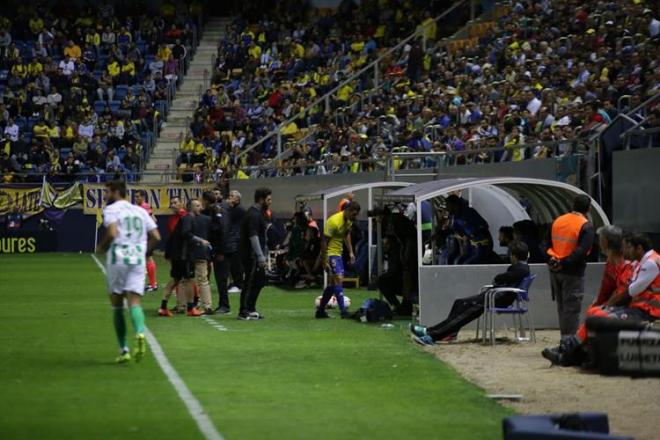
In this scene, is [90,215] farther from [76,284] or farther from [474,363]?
[474,363]

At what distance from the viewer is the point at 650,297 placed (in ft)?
46.6

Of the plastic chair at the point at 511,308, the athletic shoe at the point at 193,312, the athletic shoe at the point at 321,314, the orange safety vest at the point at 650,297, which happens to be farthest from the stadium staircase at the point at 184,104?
the orange safety vest at the point at 650,297

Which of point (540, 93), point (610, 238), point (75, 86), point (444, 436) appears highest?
point (75, 86)

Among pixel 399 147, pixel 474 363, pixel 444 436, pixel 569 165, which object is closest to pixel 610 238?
pixel 474 363

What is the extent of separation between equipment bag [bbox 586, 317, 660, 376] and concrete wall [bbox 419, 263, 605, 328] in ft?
35.7

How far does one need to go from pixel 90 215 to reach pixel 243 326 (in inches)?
1079

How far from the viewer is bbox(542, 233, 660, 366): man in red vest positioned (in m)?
14.1

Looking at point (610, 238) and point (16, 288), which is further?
point (16, 288)

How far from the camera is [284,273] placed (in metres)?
29.3

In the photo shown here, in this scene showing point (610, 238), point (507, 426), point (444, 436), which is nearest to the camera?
point (507, 426)

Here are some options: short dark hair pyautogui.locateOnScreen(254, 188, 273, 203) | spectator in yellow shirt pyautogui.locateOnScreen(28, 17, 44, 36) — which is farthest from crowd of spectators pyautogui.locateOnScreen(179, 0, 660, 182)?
spectator in yellow shirt pyautogui.locateOnScreen(28, 17, 44, 36)

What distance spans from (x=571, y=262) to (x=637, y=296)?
200cm

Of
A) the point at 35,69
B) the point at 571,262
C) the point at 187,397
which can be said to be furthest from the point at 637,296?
the point at 35,69

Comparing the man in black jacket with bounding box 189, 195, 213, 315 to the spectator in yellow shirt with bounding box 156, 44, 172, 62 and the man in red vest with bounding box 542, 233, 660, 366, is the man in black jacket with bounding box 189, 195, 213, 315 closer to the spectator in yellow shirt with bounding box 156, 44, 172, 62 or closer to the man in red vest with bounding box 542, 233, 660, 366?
the man in red vest with bounding box 542, 233, 660, 366
